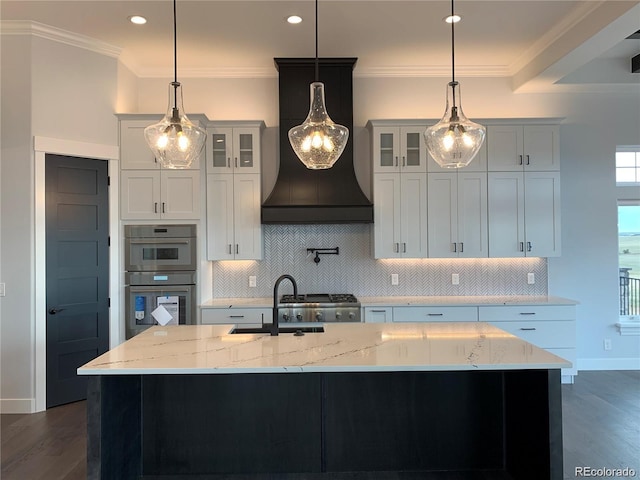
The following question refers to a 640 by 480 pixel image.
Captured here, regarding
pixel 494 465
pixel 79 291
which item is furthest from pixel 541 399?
pixel 79 291

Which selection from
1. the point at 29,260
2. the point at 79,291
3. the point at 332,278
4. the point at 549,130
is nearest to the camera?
the point at 29,260

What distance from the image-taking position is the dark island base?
2635 millimetres

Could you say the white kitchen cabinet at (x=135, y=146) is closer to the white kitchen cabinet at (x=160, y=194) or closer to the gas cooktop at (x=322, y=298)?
the white kitchen cabinet at (x=160, y=194)

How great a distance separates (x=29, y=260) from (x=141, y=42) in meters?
2.29

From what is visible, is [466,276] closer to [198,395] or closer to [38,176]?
[198,395]

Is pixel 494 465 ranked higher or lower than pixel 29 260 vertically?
lower

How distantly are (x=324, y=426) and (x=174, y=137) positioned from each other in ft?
6.56

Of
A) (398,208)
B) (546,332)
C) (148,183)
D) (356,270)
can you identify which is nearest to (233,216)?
(148,183)

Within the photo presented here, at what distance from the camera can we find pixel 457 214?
4.71m

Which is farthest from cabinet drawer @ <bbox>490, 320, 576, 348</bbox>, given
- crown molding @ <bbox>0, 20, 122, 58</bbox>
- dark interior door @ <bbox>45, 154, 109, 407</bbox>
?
crown molding @ <bbox>0, 20, 122, 58</bbox>

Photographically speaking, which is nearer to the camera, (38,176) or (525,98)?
(38,176)

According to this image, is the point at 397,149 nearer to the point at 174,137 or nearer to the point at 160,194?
the point at 160,194

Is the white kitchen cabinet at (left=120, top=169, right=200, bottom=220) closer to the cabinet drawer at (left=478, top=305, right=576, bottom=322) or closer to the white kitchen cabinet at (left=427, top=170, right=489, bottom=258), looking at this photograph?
the white kitchen cabinet at (left=427, top=170, right=489, bottom=258)

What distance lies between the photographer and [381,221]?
470 centimetres
